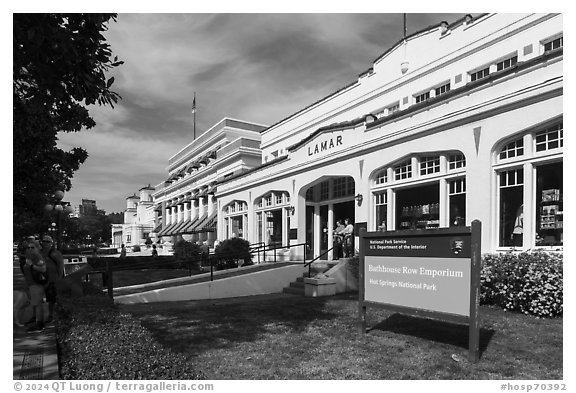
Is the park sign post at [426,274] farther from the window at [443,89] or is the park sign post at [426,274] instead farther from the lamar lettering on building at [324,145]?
the window at [443,89]

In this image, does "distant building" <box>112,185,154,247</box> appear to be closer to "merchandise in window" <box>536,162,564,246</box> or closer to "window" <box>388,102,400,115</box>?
"window" <box>388,102,400,115</box>

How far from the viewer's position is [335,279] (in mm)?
10930

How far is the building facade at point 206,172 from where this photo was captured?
31.5 m

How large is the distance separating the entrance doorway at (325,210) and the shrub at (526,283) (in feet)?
23.2

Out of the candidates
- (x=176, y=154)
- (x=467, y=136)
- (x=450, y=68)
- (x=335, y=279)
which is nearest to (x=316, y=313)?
(x=335, y=279)

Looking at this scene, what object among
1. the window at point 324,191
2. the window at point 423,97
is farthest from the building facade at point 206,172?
the window at point 423,97

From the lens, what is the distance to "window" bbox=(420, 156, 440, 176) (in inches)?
418

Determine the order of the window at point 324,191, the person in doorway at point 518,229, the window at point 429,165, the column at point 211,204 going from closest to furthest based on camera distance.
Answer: the person in doorway at point 518,229
the window at point 429,165
the window at point 324,191
the column at point 211,204

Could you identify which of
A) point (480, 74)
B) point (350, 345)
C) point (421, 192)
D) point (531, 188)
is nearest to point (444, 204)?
point (421, 192)

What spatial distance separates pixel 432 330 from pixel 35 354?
6.04m

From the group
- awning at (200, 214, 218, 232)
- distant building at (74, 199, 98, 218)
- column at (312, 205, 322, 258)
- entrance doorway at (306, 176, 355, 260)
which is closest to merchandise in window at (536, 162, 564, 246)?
entrance doorway at (306, 176, 355, 260)

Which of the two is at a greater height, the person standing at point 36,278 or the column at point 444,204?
the column at point 444,204
